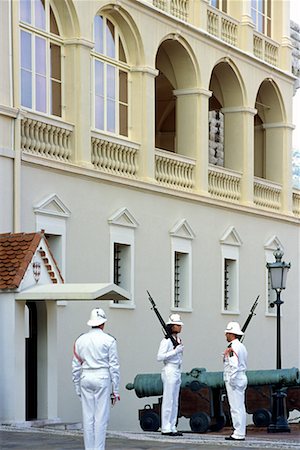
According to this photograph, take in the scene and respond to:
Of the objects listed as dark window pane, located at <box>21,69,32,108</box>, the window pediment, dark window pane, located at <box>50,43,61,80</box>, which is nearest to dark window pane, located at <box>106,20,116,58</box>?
dark window pane, located at <box>50,43,61,80</box>

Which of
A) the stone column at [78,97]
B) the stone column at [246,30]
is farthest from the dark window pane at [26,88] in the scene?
the stone column at [246,30]

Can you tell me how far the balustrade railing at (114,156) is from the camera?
30.0 m

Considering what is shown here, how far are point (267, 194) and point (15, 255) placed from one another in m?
16.7

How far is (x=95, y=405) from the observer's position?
17.4 metres

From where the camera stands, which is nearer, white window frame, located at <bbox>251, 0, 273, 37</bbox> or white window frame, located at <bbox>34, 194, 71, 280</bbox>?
white window frame, located at <bbox>34, 194, 71, 280</bbox>

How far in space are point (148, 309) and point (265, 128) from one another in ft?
32.5

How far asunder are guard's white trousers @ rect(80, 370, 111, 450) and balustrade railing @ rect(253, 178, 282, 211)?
67.5 ft

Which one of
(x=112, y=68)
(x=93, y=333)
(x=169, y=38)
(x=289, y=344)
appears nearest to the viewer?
(x=93, y=333)

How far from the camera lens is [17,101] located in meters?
26.7

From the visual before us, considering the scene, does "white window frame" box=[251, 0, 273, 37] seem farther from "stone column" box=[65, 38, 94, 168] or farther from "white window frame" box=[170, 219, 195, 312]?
"stone column" box=[65, 38, 94, 168]

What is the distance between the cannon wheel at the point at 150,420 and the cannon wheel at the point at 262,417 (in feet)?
8.22

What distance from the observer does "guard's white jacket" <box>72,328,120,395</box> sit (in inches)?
693

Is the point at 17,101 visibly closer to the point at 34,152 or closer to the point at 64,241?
the point at 34,152

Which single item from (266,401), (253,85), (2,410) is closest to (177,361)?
(2,410)
